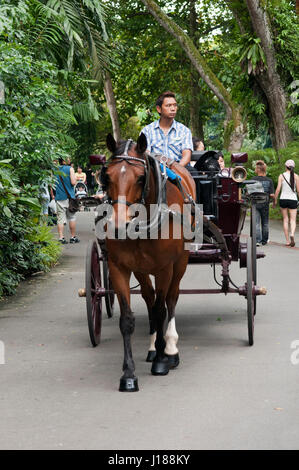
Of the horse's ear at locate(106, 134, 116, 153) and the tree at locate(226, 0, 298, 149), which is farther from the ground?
the tree at locate(226, 0, 298, 149)

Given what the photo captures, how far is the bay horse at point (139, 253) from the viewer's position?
6074 millimetres

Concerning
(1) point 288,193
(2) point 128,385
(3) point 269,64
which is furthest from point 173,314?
(3) point 269,64

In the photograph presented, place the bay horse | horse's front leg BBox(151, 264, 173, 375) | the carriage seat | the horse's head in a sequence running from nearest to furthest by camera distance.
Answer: the horse's head → the bay horse → horse's front leg BBox(151, 264, 173, 375) → the carriage seat

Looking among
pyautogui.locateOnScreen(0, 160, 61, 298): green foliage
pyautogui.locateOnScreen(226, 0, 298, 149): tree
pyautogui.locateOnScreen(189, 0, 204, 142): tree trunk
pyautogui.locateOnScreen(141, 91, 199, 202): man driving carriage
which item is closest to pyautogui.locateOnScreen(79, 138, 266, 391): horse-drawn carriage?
pyautogui.locateOnScreen(141, 91, 199, 202): man driving carriage

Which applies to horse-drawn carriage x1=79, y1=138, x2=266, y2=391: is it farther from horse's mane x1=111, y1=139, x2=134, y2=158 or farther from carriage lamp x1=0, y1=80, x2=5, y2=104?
carriage lamp x1=0, y1=80, x2=5, y2=104

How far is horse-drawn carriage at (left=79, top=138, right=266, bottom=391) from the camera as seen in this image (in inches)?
247

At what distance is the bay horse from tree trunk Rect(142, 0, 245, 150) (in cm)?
2364

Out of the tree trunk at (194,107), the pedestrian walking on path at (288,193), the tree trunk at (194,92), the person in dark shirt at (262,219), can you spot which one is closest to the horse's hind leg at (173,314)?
the person in dark shirt at (262,219)

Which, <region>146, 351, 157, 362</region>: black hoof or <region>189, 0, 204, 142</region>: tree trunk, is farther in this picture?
<region>189, 0, 204, 142</region>: tree trunk

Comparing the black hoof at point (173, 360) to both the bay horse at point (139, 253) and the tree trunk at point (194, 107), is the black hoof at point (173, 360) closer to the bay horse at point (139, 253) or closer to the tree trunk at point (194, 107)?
the bay horse at point (139, 253)

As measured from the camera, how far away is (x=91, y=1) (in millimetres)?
16938

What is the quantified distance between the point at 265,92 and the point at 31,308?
17.7 m

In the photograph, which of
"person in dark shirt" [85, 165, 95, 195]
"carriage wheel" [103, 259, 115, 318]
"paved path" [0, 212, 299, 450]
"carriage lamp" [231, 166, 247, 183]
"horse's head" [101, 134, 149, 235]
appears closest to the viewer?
"paved path" [0, 212, 299, 450]
